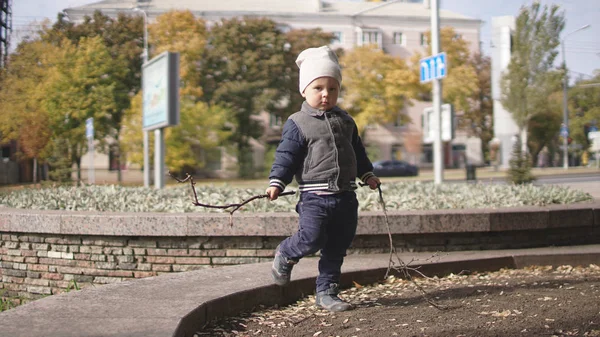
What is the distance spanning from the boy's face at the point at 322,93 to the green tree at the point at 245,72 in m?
23.8

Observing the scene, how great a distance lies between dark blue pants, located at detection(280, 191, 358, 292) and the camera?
363cm

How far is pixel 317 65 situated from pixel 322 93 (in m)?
0.17

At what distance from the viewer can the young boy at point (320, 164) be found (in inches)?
143

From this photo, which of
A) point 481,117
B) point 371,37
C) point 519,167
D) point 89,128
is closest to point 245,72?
point 371,37

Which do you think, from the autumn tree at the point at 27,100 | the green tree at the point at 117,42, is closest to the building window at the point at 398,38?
the green tree at the point at 117,42

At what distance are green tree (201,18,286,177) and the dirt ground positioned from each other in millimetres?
23605

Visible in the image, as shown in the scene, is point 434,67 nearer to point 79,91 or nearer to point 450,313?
point 79,91

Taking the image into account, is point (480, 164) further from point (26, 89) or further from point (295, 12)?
point (26, 89)

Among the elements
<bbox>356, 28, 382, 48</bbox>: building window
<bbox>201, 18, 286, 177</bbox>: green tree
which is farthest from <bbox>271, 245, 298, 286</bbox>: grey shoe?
<bbox>356, 28, 382, 48</bbox>: building window

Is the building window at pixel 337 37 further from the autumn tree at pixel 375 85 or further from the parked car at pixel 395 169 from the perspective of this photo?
the parked car at pixel 395 169

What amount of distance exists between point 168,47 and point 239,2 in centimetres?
1277

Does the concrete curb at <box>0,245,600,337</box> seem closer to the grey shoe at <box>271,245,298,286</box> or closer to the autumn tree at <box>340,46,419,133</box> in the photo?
the grey shoe at <box>271,245,298,286</box>

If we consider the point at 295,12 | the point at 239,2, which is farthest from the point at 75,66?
the point at 295,12

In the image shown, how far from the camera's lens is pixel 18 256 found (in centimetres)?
594
